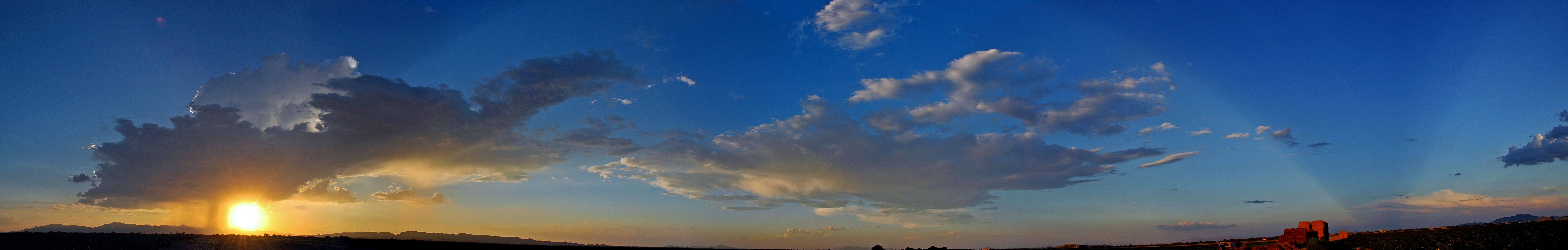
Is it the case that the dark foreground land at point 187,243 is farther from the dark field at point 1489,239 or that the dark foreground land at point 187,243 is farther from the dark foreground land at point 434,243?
the dark field at point 1489,239

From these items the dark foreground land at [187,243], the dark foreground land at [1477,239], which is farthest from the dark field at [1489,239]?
the dark foreground land at [187,243]

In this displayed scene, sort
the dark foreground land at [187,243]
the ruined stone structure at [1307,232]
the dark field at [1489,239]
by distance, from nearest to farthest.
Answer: the dark field at [1489,239]
the ruined stone structure at [1307,232]
the dark foreground land at [187,243]

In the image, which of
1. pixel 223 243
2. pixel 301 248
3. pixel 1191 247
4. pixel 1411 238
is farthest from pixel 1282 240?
pixel 223 243

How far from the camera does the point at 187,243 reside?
332ft

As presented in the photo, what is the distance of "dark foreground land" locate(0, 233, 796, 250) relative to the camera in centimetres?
8575

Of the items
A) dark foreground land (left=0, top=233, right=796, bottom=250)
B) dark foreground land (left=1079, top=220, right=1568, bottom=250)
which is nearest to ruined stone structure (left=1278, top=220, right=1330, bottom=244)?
dark foreground land (left=1079, top=220, right=1568, bottom=250)

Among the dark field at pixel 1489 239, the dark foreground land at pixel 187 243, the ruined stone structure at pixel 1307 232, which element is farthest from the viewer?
the dark foreground land at pixel 187 243

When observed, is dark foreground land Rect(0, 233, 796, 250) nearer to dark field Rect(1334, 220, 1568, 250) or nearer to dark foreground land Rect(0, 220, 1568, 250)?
dark foreground land Rect(0, 220, 1568, 250)

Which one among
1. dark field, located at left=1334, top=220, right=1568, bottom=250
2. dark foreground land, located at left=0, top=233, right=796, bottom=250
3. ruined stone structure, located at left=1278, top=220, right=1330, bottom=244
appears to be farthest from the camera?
dark foreground land, located at left=0, top=233, right=796, bottom=250

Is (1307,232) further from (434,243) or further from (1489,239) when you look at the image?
(434,243)

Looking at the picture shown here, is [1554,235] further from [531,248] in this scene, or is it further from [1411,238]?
[531,248]

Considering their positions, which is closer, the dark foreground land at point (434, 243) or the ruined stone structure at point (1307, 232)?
the dark foreground land at point (434, 243)

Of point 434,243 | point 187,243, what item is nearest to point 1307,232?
point 187,243

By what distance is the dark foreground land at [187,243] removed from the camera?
3376 inches
